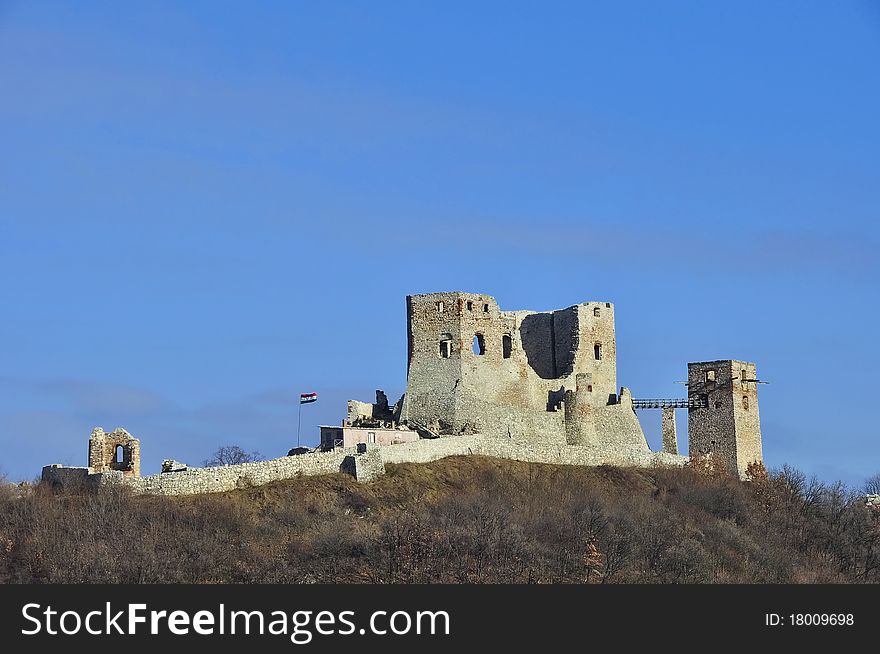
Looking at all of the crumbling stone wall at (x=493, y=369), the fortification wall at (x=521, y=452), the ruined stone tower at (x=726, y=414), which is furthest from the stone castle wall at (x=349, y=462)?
the ruined stone tower at (x=726, y=414)

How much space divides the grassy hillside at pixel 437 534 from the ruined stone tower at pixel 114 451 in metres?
2.47

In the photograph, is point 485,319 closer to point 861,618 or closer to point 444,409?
point 444,409

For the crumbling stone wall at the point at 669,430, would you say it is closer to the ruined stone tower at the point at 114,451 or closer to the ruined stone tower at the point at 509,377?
the ruined stone tower at the point at 509,377

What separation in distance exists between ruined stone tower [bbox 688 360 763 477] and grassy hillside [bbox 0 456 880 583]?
7.21 meters

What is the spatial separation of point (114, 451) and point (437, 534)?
12.2 meters

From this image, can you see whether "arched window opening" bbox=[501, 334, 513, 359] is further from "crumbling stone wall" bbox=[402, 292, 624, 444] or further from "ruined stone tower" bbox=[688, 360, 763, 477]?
"ruined stone tower" bbox=[688, 360, 763, 477]

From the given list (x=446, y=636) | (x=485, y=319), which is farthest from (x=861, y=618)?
(x=485, y=319)

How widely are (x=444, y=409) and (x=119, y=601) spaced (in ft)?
98.7

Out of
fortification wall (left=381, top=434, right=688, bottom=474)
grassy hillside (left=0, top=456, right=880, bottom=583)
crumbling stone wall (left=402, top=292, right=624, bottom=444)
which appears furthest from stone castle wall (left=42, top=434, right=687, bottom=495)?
crumbling stone wall (left=402, top=292, right=624, bottom=444)

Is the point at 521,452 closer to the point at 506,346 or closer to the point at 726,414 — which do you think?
the point at 506,346

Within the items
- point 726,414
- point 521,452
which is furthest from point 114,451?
point 726,414

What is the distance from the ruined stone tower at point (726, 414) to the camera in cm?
9019

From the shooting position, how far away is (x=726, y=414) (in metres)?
90.7

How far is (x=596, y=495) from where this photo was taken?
7738 centimetres
